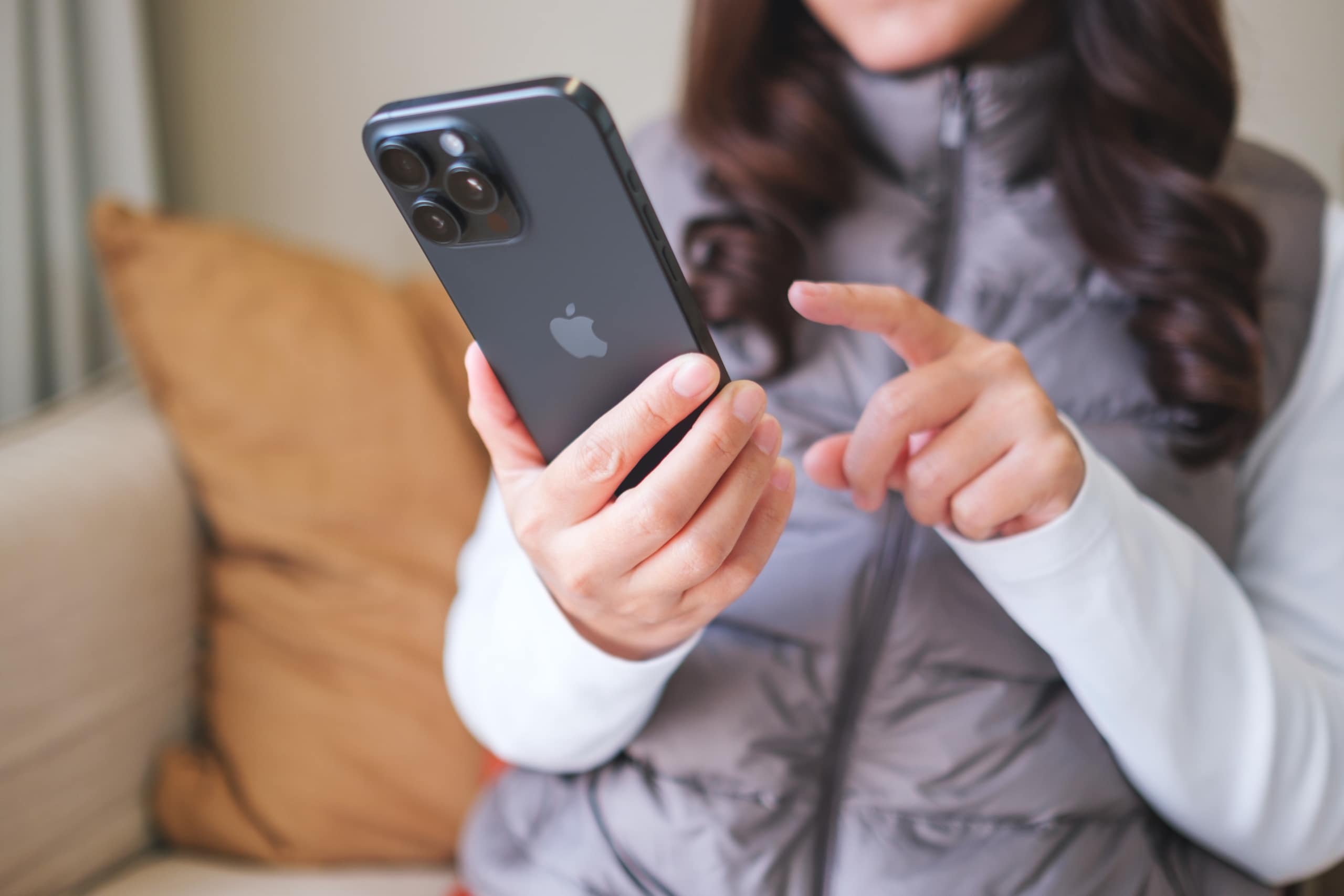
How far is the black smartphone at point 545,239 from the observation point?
1.12 feet

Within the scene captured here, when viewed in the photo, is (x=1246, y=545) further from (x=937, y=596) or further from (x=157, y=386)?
(x=157, y=386)

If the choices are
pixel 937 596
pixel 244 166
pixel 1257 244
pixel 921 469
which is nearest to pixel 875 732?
pixel 937 596

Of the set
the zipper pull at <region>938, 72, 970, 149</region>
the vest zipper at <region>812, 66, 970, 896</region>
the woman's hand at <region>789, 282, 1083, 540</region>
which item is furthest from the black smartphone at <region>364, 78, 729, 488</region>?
the zipper pull at <region>938, 72, 970, 149</region>

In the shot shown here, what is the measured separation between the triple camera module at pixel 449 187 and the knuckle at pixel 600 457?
97 millimetres

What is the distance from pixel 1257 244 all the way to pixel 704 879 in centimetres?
59

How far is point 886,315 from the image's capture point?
0.42 metres

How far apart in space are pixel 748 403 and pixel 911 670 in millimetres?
278

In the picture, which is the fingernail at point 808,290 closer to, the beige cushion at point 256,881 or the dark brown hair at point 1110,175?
the dark brown hair at point 1110,175

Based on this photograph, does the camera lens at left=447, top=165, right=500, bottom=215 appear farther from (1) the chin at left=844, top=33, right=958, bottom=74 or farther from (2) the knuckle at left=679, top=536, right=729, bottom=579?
(1) the chin at left=844, top=33, right=958, bottom=74

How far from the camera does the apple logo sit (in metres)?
0.41

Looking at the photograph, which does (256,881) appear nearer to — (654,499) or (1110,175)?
(654,499)

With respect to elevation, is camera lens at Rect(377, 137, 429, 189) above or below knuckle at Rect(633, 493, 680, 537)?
above

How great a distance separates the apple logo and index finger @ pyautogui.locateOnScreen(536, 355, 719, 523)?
1.7 inches

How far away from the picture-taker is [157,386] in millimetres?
922
